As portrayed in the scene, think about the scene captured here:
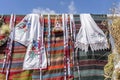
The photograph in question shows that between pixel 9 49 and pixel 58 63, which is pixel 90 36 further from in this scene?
pixel 9 49

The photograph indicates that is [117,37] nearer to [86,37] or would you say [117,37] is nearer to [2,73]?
[86,37]

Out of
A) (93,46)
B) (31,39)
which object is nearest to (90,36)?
(93,46)

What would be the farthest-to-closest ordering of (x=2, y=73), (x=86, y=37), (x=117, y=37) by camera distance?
1. (x=86, y=37)
2. (x=2, y=73)
3. (x=117, y=37)

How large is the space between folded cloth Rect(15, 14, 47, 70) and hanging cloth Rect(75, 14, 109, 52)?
1.61ft

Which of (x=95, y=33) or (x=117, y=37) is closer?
(x=117, y=37)

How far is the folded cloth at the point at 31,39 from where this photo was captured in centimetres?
339

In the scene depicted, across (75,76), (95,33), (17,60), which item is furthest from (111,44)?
(17,60)

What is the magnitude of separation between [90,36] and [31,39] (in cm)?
76

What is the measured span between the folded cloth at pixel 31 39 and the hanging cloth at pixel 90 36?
49 centimetres

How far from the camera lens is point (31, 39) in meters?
3.45

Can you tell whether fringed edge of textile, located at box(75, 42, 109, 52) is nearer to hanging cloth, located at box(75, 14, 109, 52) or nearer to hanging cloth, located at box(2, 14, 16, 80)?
hanging cloth, located at box(75, 14, 109, 52)

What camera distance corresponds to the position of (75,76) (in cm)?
339

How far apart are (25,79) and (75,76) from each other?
0.61 metres

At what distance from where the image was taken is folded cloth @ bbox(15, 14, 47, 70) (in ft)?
11.1
